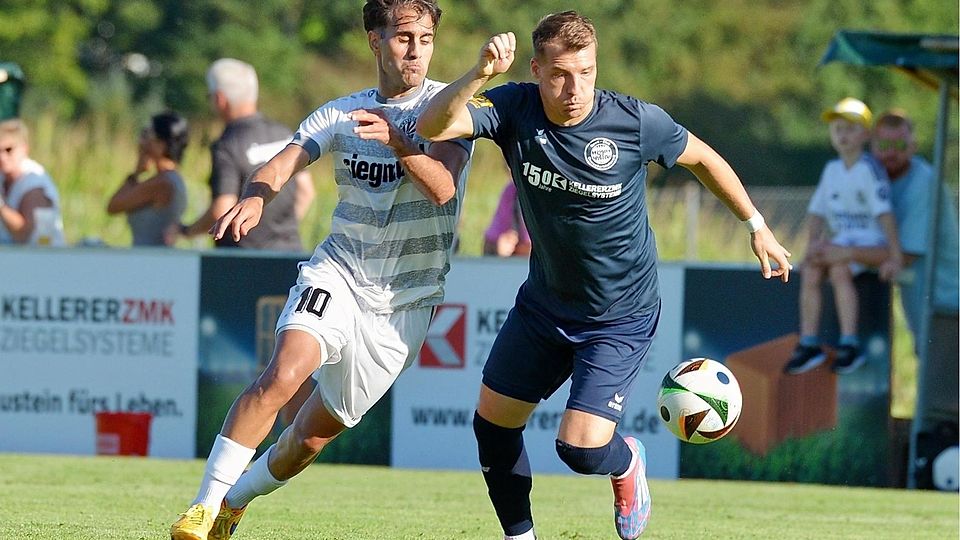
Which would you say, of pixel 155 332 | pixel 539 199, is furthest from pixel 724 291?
pixel 539 199

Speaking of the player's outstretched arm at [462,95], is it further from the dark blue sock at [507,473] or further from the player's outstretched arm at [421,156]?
the dark blue sock at [507,473]

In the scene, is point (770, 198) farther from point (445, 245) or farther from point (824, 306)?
point (445, 245)

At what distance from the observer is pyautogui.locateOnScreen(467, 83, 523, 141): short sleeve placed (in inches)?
241

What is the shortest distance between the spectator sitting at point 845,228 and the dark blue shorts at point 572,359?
4401 mm

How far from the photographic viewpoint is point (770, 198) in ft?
69.3

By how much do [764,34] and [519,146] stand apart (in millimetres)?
36964

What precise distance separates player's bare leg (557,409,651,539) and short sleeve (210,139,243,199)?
4.63m

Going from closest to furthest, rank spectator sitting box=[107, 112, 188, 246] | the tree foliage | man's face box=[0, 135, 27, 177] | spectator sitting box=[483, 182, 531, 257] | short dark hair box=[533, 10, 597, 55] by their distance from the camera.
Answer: short dark hair box=[533, 10, 597, 55], spectator sitting box=[483, 182, 531, 257], spectator sitting box=[107, 112, 188, 246], man's face box=[0, 135, 27, 177], the tree foliage

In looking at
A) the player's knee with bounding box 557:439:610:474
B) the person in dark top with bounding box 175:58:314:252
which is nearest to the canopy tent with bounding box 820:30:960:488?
the person in dark top with bounding box 175:58:314:252

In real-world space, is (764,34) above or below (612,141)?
above

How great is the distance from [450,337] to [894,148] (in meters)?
3.50

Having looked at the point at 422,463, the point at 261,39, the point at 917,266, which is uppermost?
the point at 261,39

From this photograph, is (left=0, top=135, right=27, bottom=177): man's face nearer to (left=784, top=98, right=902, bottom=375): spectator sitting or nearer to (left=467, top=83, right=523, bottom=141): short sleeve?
(left=784, top=98, right=902, bottom=375): spectator sitting

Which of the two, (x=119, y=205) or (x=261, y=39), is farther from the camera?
(x=261, y=39)
